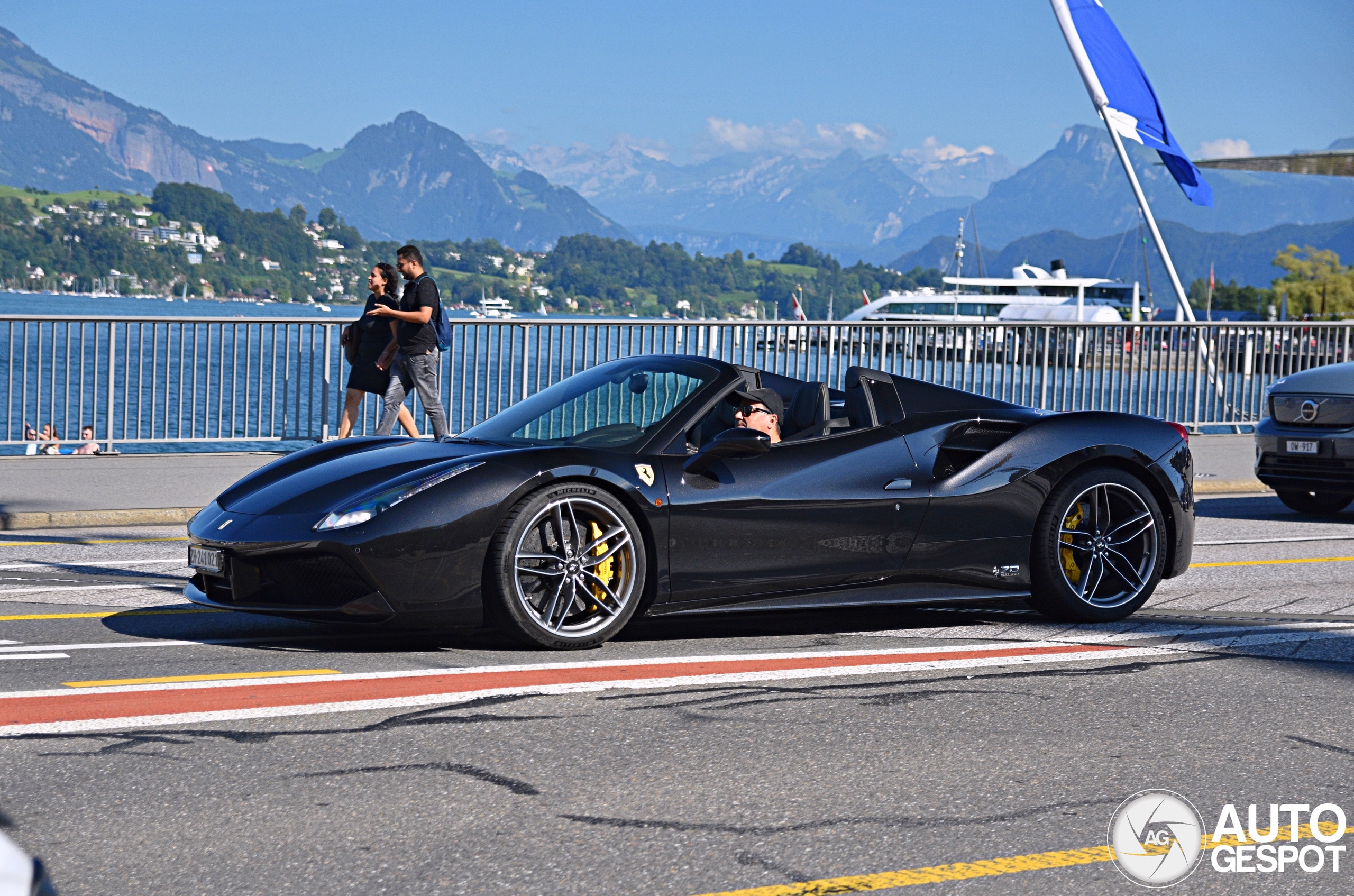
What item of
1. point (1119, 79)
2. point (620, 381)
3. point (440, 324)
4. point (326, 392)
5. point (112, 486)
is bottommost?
point (112, 486)

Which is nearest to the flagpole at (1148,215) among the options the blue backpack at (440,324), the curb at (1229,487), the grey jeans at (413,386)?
the curb at (1229,487)

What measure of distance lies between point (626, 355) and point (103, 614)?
842 cm

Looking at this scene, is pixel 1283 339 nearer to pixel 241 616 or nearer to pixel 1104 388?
pixel 1104 388

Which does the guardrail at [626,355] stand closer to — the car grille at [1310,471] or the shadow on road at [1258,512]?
the shadow on road at [1258,512]

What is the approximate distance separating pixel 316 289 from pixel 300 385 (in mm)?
91043

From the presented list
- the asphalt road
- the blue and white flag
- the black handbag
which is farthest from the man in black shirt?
the blue and white flag

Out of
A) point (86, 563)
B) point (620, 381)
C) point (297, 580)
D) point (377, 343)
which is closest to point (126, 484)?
point (377, 343)

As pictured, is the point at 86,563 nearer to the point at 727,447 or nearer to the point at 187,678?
the point at 187,678

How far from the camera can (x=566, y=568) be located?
5613 mm

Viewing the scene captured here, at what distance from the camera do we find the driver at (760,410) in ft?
20.9

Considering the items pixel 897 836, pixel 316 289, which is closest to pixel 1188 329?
pixel 897 836

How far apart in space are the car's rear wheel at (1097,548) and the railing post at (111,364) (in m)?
9.68

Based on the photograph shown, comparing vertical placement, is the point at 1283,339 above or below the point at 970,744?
above

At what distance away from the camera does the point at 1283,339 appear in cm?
1844
